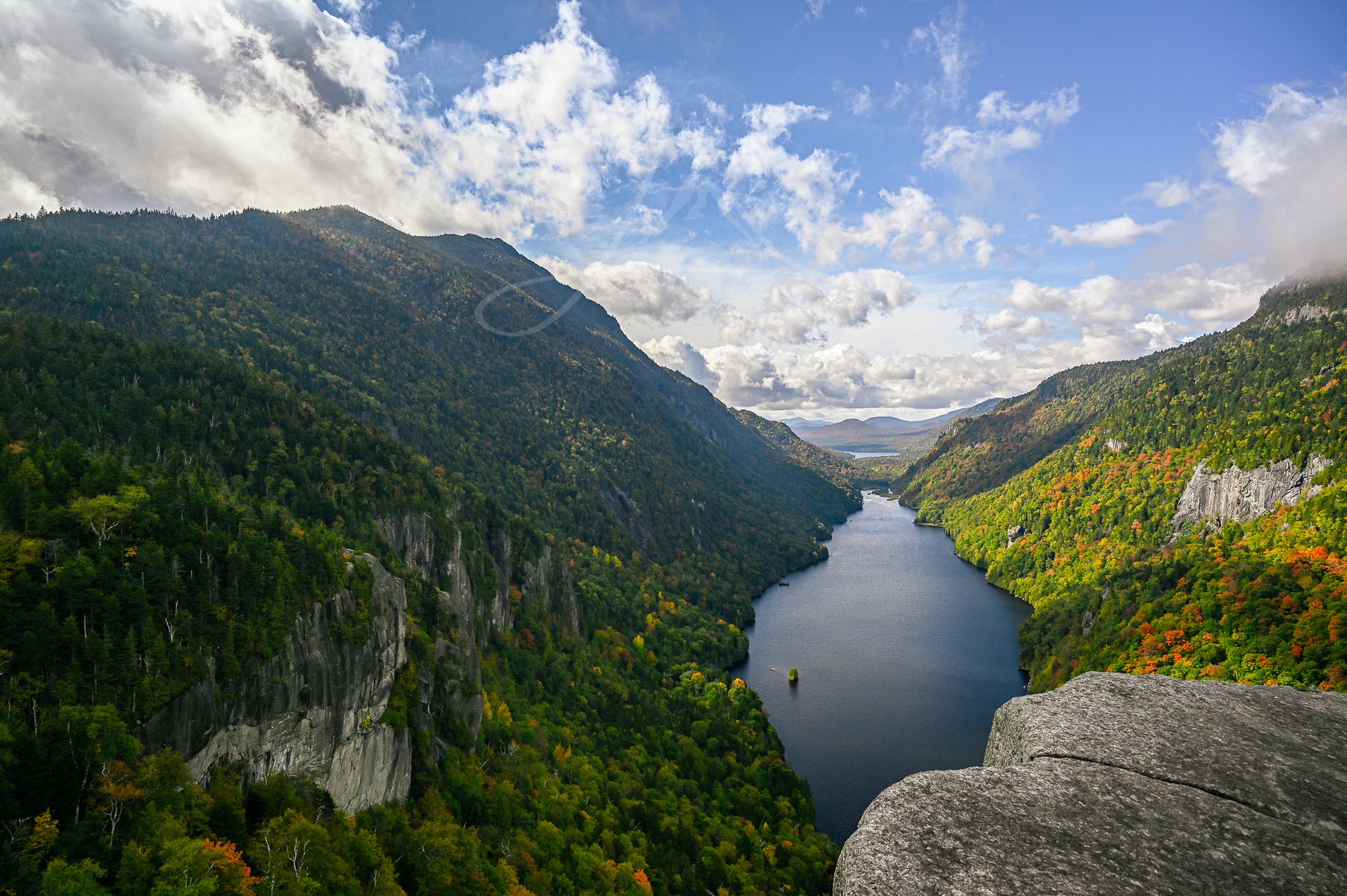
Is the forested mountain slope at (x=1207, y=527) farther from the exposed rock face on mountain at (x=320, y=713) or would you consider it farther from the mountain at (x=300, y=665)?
the exposed rock face on mountain at (x=320, y=713)

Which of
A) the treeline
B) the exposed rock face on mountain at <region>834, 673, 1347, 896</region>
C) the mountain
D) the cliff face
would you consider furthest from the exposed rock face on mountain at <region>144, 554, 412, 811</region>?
the exposed rock face on mountain at <region>834, 673, 1347, 896</region>

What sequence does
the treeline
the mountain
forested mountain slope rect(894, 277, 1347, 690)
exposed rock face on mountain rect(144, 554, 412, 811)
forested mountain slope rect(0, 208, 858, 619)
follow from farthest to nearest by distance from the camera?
forested mountain slope rect(0, 208, 858, 619)
forested mountain slope rect(894, 277, 1347, 690)
exposed rock face on mountain rect(144, 554, 412, 811)
the mountain
the treeline

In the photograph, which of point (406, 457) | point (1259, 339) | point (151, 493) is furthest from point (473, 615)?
point (1259, 339)

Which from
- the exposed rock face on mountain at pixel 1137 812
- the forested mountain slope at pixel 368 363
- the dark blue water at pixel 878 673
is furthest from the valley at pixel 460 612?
the exposed rock face on mountain at pixel 1137 812

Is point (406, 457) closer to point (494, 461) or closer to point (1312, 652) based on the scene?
point (494, 461)

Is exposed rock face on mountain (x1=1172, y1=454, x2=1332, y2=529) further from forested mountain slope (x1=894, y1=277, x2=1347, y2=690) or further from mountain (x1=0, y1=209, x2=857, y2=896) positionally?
mountain (x1=0, y1=209, x2=857, y2=896)

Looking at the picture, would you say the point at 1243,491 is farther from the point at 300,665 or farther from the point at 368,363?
the point at 368,363

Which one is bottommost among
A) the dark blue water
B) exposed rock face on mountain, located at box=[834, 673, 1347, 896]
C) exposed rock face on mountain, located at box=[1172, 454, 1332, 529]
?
the dark blue water
